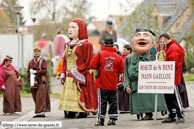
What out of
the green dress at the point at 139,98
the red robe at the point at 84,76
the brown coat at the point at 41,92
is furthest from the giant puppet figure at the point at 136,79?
the brown coat at the point at 41,92

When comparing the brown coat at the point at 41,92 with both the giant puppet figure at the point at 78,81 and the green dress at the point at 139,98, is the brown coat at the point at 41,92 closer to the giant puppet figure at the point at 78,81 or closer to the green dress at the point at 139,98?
the giant puppet figure at the point at 78,81

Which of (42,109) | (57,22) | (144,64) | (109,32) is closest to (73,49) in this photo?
(42,109)

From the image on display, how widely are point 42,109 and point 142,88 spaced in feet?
12.0

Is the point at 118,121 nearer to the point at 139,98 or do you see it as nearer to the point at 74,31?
the point at 139,98

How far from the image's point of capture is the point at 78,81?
37.5ft

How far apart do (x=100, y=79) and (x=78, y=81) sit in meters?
1.45

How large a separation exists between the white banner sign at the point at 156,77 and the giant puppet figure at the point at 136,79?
449 millimetres

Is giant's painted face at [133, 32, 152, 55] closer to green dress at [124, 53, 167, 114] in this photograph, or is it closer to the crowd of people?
the crowd of people

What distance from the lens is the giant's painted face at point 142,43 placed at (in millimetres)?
9945

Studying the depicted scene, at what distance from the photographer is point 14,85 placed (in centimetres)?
1320

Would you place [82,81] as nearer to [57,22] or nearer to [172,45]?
[172,45]

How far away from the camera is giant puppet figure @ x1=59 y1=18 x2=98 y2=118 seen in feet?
37.4

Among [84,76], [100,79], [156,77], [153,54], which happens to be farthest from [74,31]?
[156,77]

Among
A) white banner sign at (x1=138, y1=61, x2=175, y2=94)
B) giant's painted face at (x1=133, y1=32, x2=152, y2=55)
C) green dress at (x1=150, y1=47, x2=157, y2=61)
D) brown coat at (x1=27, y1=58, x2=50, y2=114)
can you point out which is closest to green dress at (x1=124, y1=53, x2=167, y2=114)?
giant's painted face at (x1=133, y1=32, x2=152, y2=55)
